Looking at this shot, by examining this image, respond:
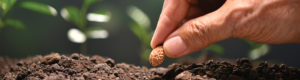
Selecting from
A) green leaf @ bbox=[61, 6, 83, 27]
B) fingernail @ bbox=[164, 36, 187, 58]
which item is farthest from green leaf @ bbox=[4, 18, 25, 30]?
fingernail @ bbox=[164, 36, 187, 58]

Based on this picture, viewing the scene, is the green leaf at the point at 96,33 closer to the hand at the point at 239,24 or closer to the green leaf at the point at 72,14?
the green leaf at the point at 72,14

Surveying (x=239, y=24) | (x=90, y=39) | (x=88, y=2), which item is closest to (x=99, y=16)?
(x=88, y=2)

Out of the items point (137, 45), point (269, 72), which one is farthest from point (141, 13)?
point (269, 72)

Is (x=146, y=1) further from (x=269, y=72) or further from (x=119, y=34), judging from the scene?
(x=269, y=72)

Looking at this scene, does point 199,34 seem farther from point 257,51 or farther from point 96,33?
point 257,51

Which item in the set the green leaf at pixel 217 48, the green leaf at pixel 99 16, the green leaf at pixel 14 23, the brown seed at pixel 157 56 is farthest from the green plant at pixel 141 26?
the brown seed at pixel 157 56

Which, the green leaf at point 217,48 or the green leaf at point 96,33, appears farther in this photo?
the green leaf at point 217,48
